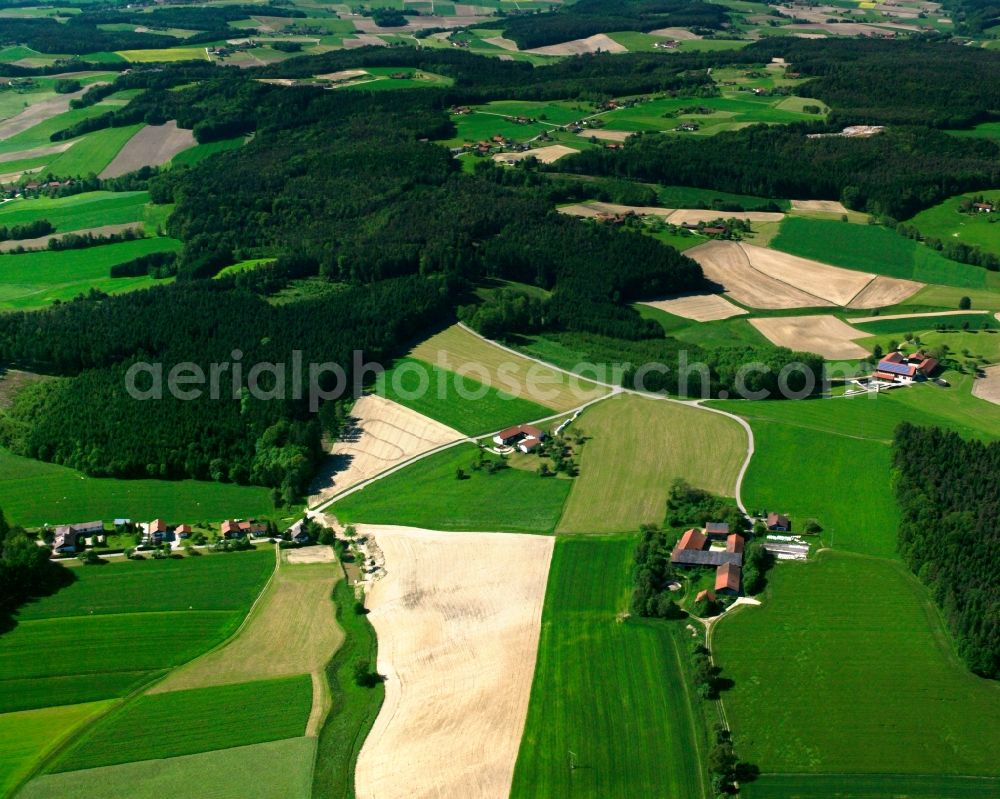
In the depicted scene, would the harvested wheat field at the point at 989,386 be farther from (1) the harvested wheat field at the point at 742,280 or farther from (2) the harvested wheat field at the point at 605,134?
(2) the harvested wheat field at the point at 605,134

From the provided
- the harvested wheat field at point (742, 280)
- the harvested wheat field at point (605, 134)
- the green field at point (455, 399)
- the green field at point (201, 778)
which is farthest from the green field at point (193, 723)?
the harvested wheat field at point (605, 134)

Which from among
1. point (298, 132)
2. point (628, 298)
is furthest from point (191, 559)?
point (298, 132)

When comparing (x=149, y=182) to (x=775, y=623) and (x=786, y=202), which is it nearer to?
(x=786, y=202)

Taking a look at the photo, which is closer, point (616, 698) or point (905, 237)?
point (616, 698)

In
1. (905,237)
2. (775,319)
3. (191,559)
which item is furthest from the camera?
(905,237)

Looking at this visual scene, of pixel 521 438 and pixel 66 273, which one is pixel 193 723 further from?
pixel 66 273

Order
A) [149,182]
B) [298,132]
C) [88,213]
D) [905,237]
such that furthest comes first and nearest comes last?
1. [298,132]
2. [149,182]
3. [88,213]
4. [905,237]

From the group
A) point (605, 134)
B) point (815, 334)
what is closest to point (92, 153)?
point (605, 134)

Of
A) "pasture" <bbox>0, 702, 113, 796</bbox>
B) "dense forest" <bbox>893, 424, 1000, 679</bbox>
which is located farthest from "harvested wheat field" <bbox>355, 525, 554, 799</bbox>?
"dense forest" <bbox>893, 424, 1000, 679</bbox>
